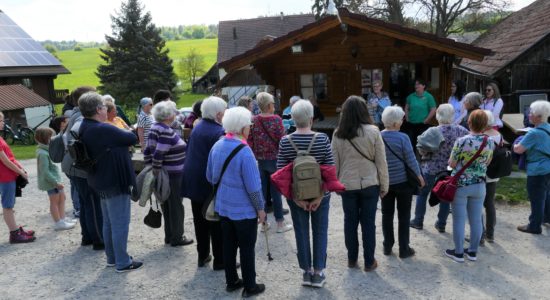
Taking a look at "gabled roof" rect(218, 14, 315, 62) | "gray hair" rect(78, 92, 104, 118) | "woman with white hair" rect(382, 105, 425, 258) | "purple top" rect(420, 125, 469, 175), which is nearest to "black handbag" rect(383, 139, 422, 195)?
"woman with white hair" rect(382, 105, 425, 258)

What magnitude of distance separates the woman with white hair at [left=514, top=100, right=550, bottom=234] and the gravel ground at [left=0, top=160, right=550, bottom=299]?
0.40 m

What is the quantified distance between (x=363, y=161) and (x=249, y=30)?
4284 cm

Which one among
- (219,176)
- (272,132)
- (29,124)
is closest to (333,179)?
(219,176)

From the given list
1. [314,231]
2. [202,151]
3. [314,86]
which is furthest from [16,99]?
[314,231]

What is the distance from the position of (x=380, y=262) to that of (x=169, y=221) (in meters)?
2.65

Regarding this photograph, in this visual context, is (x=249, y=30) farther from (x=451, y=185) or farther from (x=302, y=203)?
(x=302, y=203)

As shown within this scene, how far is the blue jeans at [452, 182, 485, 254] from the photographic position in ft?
14.9

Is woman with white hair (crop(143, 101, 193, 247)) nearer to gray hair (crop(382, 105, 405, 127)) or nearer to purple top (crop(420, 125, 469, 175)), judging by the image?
gray hair (crop(382, 105, 405, 127))

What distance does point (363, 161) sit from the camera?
4.15m

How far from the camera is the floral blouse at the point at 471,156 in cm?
443

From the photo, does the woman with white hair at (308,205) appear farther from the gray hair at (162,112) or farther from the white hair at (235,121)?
the gray hair at (162,112)

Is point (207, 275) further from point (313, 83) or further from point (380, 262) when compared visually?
point (313, 83)

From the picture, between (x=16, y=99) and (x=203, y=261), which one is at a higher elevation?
(x=16, y=99)

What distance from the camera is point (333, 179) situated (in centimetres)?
389
